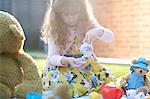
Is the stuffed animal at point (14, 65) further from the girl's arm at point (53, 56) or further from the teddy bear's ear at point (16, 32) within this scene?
the girl's arm at point (53, 56)

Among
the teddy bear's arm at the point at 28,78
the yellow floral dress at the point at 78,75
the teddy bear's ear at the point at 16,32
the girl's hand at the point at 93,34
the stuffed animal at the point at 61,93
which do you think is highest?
the teddy bear's ear at the point at 16,32

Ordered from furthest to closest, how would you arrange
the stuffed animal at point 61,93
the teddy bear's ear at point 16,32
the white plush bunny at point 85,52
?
the white plush bunny at point 85,52
the teddy bear's ear at point 16,32
the stuffed animal at point 61,93

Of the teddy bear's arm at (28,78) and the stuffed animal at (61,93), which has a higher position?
the stuffed animal at (61,93)

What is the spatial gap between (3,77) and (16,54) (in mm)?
65

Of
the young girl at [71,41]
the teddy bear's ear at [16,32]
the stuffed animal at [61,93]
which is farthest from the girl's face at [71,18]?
the stuffed animal at [61,93]

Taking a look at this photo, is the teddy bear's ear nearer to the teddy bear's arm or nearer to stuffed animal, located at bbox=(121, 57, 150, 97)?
the teddy bear's arm

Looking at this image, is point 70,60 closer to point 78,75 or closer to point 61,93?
point 78,75

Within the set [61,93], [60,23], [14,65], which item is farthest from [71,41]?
[61,93]

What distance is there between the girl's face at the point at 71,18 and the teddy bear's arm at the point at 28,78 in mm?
193

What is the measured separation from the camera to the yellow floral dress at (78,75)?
39.5 inches

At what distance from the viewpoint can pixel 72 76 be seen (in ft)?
3.34

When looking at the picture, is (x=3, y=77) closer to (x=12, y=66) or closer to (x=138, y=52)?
(x=12, y=66)

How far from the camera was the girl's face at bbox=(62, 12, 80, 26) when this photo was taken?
1005mm

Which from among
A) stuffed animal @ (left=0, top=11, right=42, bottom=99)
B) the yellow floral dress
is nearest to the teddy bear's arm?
stuffed animal @ (left=0, top=11, right=42, bottom=99)
